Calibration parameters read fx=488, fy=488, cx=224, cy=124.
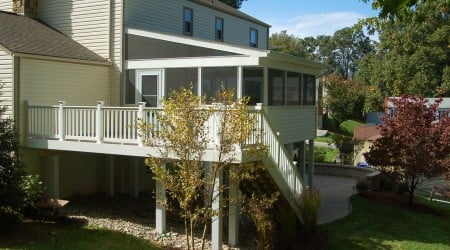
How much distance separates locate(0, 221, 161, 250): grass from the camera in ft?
37.5

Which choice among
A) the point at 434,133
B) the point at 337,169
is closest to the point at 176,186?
the point at 434,133

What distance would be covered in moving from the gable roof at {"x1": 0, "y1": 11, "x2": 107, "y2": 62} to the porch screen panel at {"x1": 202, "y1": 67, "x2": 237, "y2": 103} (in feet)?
13.8

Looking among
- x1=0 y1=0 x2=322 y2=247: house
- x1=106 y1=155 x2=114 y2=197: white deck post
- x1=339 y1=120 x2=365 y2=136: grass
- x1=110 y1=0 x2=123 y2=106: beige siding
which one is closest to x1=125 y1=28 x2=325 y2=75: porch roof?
x1=0 y1=0 x2=322 y2=247: house

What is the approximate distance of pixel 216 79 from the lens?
14867 millimetres

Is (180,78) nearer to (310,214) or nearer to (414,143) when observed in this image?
(310,214)

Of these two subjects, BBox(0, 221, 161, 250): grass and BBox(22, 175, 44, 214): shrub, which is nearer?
BBox(0, 221, 161, 250): grass

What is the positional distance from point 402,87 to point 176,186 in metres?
41.1

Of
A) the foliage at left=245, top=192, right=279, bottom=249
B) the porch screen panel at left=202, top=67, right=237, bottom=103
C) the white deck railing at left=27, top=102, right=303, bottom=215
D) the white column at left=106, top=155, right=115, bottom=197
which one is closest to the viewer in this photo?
the foliage at left=245, top=192, right=279, bottom=249

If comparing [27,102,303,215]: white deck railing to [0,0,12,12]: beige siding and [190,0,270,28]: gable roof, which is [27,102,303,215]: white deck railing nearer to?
[0,0,12,12]: beige siding

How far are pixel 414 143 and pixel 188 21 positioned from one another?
10364mm

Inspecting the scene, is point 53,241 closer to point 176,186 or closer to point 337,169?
point 176,186

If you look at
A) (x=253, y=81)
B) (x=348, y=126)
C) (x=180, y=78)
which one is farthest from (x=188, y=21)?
(x=348, y=126)

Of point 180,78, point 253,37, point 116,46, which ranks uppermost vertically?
point 253,37

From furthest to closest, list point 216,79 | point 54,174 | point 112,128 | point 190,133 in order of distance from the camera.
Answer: point 54,174 → point 216,79 → point 112,128 → point 190,133
